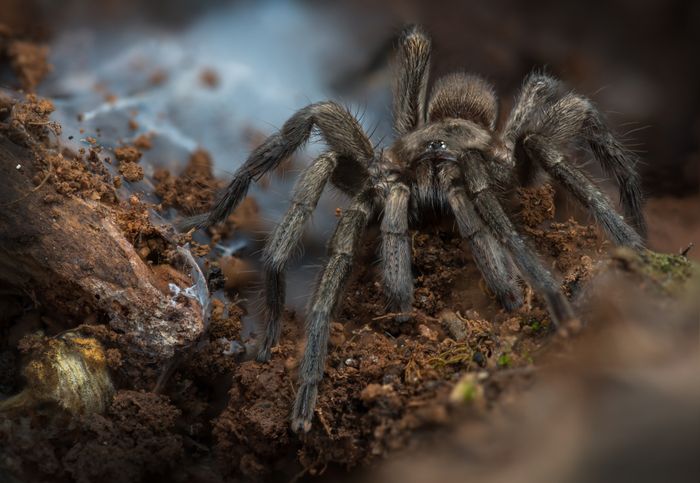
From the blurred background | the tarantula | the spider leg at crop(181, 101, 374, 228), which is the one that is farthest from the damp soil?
the blurred background

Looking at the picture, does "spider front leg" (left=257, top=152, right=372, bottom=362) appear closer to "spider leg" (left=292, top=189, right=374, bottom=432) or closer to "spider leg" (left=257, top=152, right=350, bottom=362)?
"spider leg" (left=257, top=152, right=350, bottom=362)

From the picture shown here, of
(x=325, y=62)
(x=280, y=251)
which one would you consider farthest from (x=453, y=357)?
(x=325, y=62)

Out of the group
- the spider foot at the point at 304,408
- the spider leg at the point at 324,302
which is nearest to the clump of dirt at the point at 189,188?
the spider leg at the point at 324,302

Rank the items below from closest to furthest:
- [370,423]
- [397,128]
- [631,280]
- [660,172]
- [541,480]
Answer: [541,480], [631,280], [370,423], [397,128], [660,172]

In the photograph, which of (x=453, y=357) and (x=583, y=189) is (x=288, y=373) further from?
(x=583, y=189)

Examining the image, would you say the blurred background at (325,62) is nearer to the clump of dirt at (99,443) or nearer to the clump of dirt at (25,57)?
the clump of dirt at (25,57)

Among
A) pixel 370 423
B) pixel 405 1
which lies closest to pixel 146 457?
pixel 370 423

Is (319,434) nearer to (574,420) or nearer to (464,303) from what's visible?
(464,303)
